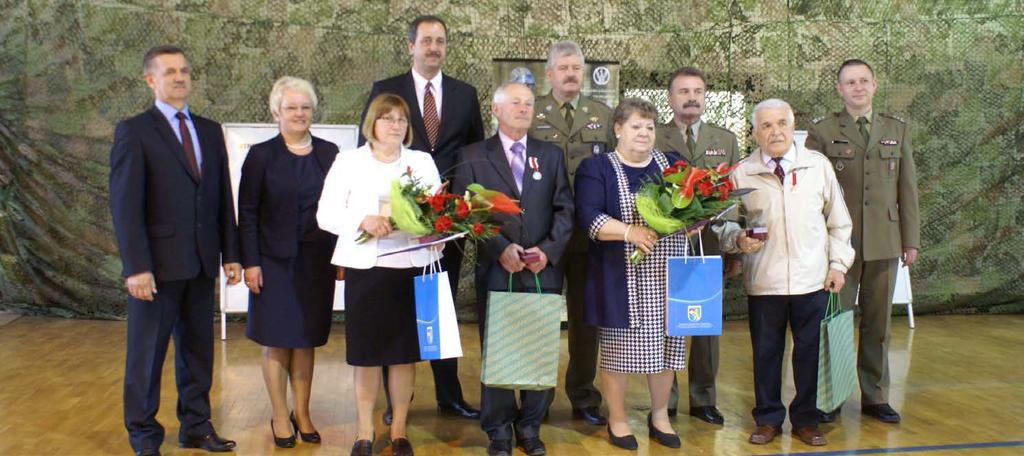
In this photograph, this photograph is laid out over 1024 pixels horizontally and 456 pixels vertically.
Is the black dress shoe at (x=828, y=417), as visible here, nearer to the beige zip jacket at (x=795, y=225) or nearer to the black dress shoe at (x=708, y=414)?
the black dress shoe at (x=708, y=414)

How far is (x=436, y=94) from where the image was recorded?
4.66 m

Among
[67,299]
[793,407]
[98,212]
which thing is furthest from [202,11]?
[793,407]

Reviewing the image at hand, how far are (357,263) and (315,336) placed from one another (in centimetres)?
54

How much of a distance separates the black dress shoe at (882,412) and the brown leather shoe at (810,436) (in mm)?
510

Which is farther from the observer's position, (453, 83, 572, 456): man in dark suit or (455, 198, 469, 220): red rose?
(453, 83, 572, 456): man in dark suit

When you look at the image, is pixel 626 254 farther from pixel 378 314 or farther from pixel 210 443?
pixel 210 443

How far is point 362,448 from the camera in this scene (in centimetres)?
403

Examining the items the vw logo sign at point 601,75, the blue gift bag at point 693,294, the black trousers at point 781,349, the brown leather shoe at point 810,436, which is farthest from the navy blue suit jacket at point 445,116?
the vw logo sign at point 601,75

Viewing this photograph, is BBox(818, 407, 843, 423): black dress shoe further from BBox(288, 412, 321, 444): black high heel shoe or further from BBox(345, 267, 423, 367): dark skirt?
BBox(288, 412, 321, 444): black high heel shoe

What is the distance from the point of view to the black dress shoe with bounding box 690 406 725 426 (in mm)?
4699

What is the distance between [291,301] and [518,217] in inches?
41.2

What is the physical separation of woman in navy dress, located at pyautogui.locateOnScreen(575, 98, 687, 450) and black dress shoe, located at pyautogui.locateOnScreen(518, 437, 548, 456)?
447 mm

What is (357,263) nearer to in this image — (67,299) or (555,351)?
(555,351)

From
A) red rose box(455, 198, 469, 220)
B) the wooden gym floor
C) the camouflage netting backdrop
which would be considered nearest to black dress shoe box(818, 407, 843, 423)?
the wooden gym floor
